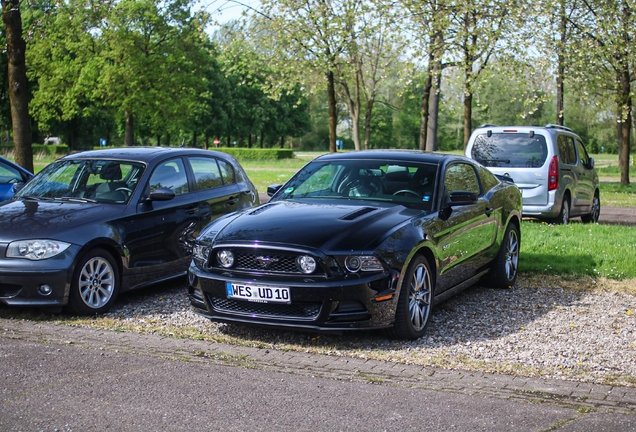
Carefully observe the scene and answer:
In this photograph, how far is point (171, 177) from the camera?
907cm

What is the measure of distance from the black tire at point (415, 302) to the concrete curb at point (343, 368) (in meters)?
0.55

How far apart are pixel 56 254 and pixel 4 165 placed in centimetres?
505

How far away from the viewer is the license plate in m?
6.30

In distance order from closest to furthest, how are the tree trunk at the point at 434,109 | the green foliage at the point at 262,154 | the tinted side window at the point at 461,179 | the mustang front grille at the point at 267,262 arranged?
the mustang front grille at the point at 267,262 < the tinted side window at the point at 461,179 < the tree trunk at the point at 434,109 < the green foliage at the point at 262,154

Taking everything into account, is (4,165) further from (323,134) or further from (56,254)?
(323,134)

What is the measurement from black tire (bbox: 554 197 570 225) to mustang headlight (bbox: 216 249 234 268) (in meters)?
9.66

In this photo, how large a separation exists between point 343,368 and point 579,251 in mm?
6204

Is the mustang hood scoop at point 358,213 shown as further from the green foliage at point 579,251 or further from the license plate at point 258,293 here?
the green foliage at point 579,251

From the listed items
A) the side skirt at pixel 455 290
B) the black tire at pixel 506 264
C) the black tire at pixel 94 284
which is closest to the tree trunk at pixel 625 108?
the black tire at pixel 506 264

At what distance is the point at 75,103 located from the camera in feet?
170

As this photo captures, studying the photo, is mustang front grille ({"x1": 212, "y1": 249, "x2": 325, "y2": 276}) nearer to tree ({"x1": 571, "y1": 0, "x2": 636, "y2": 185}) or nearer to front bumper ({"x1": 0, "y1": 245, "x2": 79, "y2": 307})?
Answer: front bumper ({"x1": 0, "y1": 245, "x2": 79, "y2": 307})

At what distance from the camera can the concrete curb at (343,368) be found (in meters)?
5.27

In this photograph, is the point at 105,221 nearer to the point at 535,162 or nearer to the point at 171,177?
the point at 171,177

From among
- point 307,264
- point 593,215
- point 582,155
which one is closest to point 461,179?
point 307,264
